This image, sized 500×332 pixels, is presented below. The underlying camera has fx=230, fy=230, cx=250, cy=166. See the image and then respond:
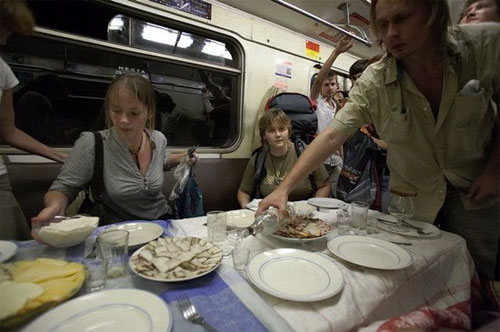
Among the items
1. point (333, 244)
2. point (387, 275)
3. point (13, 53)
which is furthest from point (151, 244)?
point (13, 53)

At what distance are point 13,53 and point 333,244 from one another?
2.31m

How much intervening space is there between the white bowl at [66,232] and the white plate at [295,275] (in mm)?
591

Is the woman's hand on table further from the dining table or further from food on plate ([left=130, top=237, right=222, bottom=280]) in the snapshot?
food on plate ([left=130, top=237, right=222, bottom=280])

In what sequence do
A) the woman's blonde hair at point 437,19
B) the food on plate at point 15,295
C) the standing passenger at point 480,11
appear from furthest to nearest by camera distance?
1. the standing passenger at point 480,11
2. the woman's blonde hair at point 437,19
3. the food on plate at point 15,295

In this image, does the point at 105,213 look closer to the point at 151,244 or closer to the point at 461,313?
the point at 151,244

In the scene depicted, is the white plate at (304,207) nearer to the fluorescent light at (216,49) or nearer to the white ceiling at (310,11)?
the white ceiling at (310,11)

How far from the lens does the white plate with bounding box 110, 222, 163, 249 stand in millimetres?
863

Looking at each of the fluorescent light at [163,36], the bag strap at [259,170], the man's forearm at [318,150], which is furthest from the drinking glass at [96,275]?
the fluorescent light at [163,36]

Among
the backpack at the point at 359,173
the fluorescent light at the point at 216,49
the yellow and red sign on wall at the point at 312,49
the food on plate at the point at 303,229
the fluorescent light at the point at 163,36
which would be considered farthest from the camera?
the yellow and red sign on wall at the point at 312,49

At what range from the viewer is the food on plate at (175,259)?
2.14ft

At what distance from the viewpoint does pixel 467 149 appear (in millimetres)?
1077

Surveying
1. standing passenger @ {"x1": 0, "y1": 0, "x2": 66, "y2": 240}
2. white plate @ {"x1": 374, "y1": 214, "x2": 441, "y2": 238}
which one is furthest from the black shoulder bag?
white plate @ {"x1": 374, "y1": 214, "x2": 441, "y2": 238}

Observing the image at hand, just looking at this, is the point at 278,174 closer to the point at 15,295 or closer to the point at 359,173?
the point at 359,173

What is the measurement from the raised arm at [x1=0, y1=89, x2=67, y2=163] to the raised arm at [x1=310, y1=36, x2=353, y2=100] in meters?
2.34
